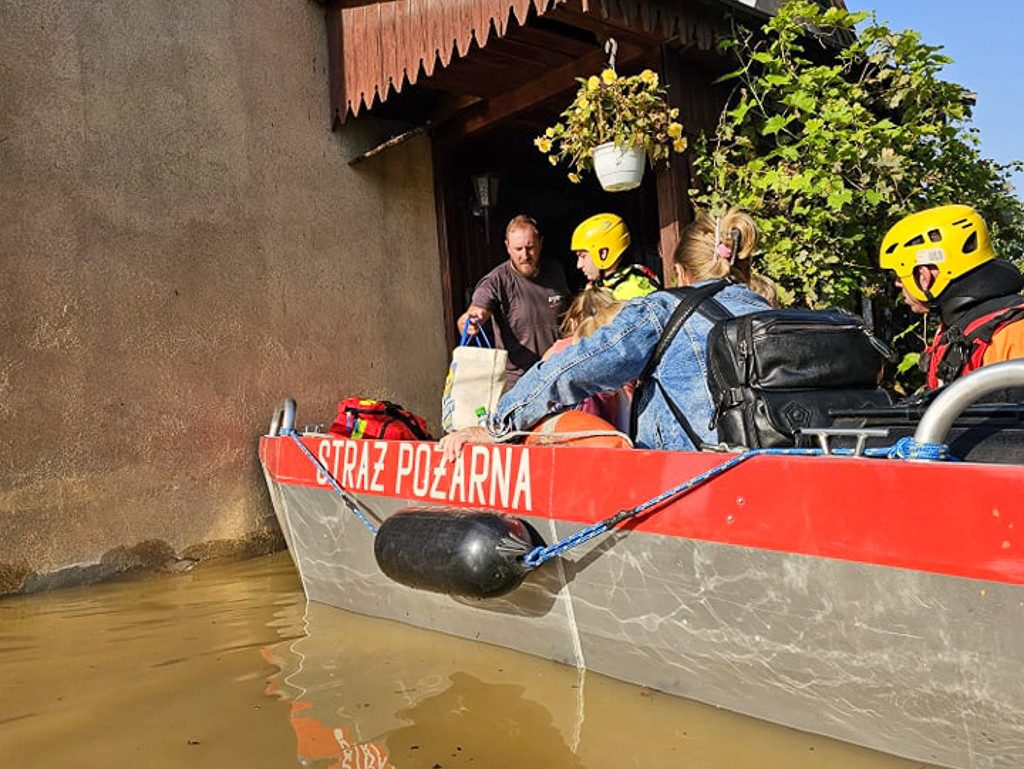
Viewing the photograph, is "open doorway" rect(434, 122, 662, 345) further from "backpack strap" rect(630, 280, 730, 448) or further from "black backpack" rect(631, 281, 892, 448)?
→ "black backpack" rect(631, 281, 892, 448)

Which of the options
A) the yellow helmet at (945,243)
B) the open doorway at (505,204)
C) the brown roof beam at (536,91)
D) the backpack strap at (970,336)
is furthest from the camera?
the open doorway at (505,204)

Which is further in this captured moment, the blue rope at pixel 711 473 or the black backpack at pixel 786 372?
the black backpack at pixel 786 372

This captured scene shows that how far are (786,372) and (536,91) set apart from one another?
4587 mm

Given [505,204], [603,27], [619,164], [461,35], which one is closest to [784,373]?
[619,164]

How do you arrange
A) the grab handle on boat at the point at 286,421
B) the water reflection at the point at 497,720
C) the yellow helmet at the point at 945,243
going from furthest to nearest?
the grab handle on boat at the point at 286,421
the yellow helmet at the point at 945,243
the water reflection at the point at 497,720

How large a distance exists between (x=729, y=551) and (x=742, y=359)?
0.59m

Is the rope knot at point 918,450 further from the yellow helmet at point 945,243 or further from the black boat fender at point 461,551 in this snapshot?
the yellow helmet at point 945,243

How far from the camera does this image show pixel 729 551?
2.76 m

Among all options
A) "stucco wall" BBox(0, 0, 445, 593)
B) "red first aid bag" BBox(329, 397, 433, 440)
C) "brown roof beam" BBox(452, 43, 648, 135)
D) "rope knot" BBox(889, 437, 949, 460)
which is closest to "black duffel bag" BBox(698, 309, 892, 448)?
"rope knot" BBox(889, 437, 949, 460)

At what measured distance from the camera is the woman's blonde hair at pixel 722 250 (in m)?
3.46

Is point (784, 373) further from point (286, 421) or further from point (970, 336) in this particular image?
point (286, 421)

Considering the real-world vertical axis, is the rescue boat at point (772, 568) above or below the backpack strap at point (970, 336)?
below

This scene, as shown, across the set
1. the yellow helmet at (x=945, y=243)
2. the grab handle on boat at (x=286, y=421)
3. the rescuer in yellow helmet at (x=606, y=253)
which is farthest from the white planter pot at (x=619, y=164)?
the grab handle on boat at (x=286, y=421)

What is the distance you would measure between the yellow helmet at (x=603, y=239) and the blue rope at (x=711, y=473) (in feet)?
6.23
